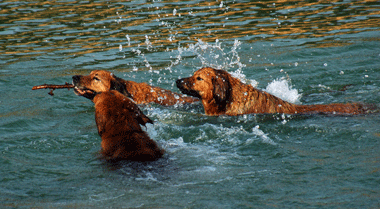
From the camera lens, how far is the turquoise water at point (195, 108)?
4.98 meters

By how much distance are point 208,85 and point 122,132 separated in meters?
3.01

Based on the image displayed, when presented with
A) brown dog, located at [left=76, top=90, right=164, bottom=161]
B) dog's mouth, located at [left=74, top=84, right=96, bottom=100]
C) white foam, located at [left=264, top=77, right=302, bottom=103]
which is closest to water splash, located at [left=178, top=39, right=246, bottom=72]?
white foam, located at [left=264, top=77, right=302, bottom=103]

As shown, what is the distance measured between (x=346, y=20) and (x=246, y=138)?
10563 millimetres

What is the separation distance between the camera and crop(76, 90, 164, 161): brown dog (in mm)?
5312

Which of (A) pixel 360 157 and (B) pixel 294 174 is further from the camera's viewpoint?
(A) pixel 360 157

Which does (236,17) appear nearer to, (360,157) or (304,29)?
(304,29)

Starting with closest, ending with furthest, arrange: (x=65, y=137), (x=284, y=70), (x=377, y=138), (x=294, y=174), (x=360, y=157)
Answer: (x=294, y=174) < (x=360, y=157) < (x=377, y=138) < (x=65, y=137) < (x=284, y=70)

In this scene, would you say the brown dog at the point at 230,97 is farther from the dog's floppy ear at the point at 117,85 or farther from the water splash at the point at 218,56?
the water splash at the point at 218,56

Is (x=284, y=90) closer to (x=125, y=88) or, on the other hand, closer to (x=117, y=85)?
(x=125, y=88)

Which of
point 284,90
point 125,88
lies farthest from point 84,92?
point 284,90

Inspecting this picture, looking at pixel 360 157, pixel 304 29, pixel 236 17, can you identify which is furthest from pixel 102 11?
pixel 360 157

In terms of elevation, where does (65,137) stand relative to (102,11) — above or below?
below

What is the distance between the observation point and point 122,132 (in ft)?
18.1

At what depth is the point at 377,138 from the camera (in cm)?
643
